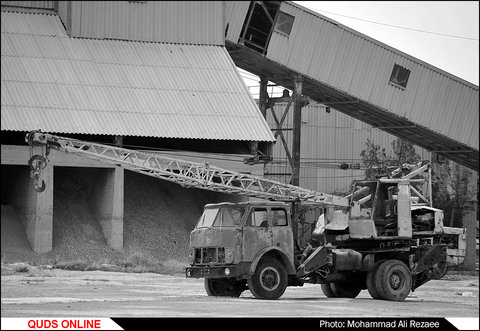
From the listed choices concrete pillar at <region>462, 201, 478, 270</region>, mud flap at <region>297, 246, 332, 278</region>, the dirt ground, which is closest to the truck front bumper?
Result: the dirt ground

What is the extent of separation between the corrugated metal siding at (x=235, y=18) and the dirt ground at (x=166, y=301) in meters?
11.8

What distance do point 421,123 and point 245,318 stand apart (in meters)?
32.5

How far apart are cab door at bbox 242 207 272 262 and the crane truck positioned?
0.09ft

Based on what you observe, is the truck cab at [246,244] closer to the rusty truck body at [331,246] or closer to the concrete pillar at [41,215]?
the rusty truck body at [331,246]

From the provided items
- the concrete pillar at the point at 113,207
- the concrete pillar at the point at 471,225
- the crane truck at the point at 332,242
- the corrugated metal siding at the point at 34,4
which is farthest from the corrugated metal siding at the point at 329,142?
the crane truck at the point at 332,242

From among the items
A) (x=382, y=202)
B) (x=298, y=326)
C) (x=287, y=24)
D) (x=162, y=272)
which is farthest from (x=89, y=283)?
(x=287, y=24)

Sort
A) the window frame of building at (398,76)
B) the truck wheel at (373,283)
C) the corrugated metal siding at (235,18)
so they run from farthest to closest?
1. the window frame of building at (398,76)
2. the corrugated metal siding at (235,18)
3. the truck wheel at (373,283)

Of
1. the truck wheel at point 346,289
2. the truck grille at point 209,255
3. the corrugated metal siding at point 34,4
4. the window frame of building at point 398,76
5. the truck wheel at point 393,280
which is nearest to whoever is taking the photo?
the truck grille at point 209,255

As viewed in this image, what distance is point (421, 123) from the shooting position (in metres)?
50.9

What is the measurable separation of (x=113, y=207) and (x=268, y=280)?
17.9m

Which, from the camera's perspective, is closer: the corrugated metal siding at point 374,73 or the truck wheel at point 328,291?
the truck wheel at point 328,291

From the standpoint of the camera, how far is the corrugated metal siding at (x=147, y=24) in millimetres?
46656

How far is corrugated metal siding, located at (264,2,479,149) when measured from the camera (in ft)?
165

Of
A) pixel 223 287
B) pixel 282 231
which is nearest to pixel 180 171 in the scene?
pixel 223 287
